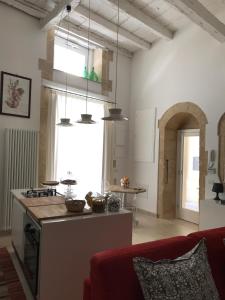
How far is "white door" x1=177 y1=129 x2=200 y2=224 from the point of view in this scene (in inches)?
211

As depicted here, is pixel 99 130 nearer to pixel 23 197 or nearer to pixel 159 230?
pixel 159 230

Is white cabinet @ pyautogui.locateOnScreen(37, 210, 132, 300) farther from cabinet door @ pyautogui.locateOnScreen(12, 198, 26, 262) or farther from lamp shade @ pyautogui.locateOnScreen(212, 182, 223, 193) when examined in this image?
lamp shade @ pyautogui.locateOnScreen(212, 182, 223, 193)

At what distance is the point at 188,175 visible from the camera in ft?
18.1

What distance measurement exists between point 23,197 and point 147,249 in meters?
1.96

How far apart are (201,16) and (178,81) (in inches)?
55.4

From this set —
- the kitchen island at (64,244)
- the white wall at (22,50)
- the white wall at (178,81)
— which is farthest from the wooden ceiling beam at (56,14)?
the kitchen island at (64,244)

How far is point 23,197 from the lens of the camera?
307 cm

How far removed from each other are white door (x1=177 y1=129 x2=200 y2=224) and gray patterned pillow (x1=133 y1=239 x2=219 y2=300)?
4023 millimetres

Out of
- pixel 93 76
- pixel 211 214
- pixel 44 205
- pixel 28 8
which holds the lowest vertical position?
pixel 211 214

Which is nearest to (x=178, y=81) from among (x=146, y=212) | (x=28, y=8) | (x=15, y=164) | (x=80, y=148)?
(x=80, y=148)

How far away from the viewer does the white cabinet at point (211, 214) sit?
404 cm

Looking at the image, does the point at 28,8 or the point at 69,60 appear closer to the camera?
the point at 28,8

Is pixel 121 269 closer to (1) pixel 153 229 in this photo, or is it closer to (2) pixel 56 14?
(1) pixel 153 229

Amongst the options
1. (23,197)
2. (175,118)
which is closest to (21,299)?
(23,197)
